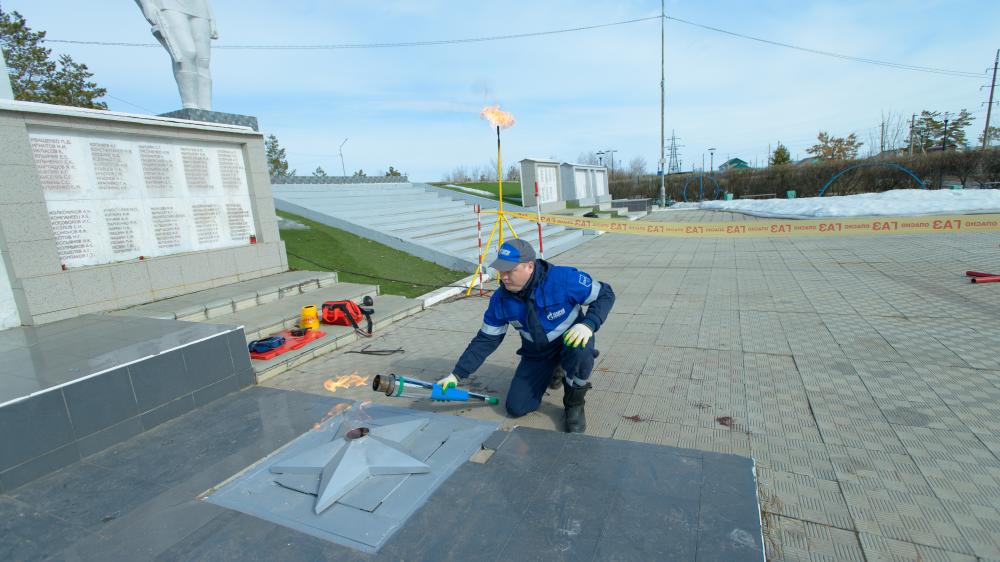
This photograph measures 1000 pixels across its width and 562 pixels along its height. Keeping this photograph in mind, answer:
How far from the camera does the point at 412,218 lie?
518 inches

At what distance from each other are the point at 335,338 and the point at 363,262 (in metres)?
3.74

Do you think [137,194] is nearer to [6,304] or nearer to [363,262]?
[6,304]

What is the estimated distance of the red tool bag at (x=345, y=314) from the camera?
5945mm

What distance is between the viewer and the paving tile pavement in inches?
93.3

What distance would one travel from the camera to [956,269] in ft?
26.5

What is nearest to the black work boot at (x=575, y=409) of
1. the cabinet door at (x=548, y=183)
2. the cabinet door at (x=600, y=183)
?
the cabinet door at (x=548, y=183)

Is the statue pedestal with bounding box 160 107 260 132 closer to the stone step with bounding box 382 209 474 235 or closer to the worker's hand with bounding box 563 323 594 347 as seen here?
the stone step with bounding box 382 209 474 235

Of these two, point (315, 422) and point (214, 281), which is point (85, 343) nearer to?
point (315, 422)

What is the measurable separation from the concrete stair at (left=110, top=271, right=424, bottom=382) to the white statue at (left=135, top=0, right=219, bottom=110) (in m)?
3.54

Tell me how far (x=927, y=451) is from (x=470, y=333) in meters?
4.32

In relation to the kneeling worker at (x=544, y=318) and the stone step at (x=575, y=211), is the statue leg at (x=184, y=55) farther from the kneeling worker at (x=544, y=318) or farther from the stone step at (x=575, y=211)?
the stone step at (x=575, y=211)

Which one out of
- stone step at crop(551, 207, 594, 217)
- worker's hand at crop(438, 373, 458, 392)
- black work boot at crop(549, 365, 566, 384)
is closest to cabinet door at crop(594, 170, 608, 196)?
stone step at crop(551, 207, 594, 217)

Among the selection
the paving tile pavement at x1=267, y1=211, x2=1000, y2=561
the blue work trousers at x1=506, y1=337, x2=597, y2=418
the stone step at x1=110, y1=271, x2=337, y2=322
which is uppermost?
the stone step at x1=110, y1=271, x2=337, y2=322

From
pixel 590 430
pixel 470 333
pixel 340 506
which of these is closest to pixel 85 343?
pixel 340 506
